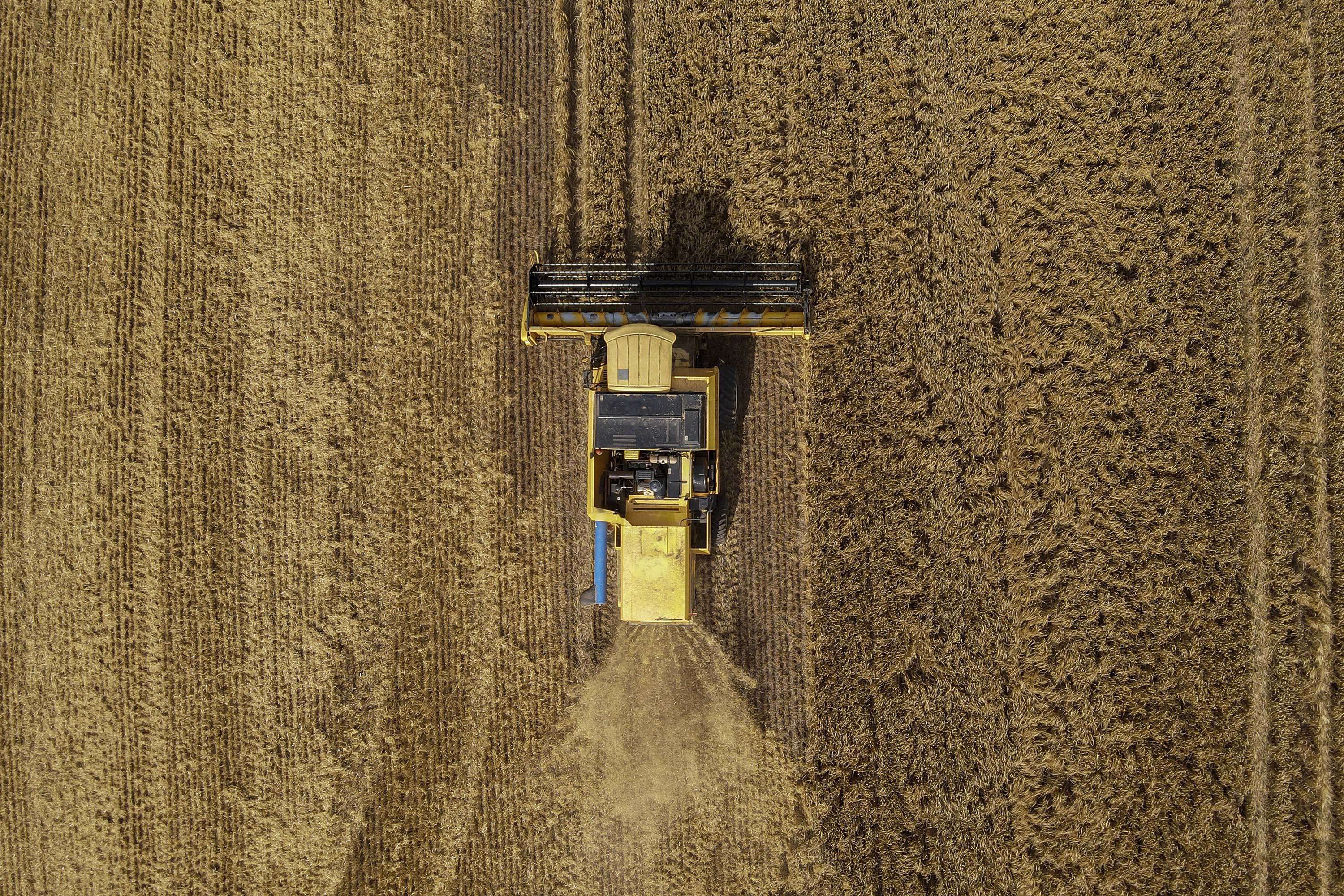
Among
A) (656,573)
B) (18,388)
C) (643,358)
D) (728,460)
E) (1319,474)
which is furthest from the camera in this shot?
(18,388)

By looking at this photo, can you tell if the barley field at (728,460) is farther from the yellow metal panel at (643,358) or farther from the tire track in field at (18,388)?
the yellow metal panel at (643,358)

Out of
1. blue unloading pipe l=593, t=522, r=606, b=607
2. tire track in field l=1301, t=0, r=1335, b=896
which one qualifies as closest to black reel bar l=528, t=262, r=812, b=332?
blue unloading pipe l=593, t=522, r=606, b=607

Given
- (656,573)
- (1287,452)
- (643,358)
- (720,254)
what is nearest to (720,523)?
(656,573)

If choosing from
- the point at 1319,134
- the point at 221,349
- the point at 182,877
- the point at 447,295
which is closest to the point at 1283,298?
the point at 1319,134

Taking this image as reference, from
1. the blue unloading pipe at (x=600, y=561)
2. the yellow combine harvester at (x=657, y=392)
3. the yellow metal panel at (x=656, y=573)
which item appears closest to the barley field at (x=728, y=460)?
the yellow combine harvester at (x=657, y=392)

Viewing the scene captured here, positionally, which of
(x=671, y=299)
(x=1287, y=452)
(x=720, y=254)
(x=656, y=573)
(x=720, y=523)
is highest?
(x=720, y=254)

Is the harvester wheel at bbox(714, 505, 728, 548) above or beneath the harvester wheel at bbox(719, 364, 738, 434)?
beneath

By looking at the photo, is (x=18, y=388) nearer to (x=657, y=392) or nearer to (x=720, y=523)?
(x=657, y=392)

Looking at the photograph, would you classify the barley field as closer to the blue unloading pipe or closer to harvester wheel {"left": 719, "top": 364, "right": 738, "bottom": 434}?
harvester wheel {"left": 719, "top": 364, "right": 738, "bottom": 434}
